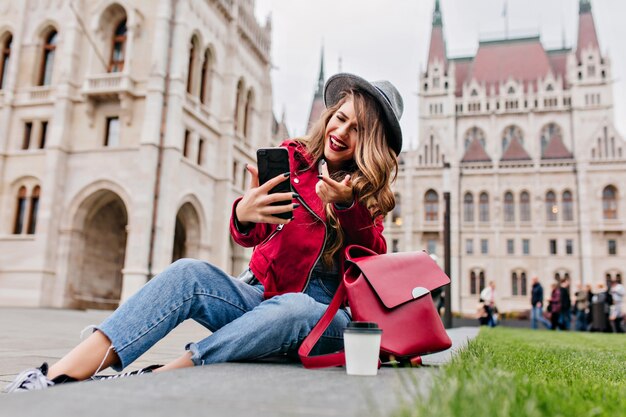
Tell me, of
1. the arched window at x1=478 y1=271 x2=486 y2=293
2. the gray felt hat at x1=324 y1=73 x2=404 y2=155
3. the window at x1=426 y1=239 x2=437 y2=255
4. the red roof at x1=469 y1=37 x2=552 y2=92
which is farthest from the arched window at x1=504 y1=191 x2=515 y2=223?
the gray felt hat at x1=324 y1=73 x2=404 y2=155

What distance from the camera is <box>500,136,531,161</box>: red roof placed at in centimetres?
4259

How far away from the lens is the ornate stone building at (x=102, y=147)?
667 inches

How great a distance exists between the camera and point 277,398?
54.0 inches

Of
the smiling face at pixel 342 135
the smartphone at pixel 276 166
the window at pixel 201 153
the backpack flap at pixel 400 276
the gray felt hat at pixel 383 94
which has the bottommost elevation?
the backpack flap at pixel 400 276

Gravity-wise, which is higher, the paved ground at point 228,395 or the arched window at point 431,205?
the arched window at point 431,205

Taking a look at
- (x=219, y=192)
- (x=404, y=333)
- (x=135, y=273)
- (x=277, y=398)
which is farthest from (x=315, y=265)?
(x=219, y=192)

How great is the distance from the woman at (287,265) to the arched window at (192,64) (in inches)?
681

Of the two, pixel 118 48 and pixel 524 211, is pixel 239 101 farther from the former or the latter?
pixel 524 211

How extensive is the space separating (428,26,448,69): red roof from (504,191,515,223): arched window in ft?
52.9

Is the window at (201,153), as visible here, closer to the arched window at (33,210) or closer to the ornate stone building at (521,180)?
the arched window at (33,210)

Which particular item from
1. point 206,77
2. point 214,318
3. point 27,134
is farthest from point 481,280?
point 214,318

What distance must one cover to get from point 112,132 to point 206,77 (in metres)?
4.44

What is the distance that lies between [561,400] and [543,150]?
4661cm

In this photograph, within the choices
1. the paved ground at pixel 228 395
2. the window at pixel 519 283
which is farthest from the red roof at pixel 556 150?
the paved ground at pixel 228 395
